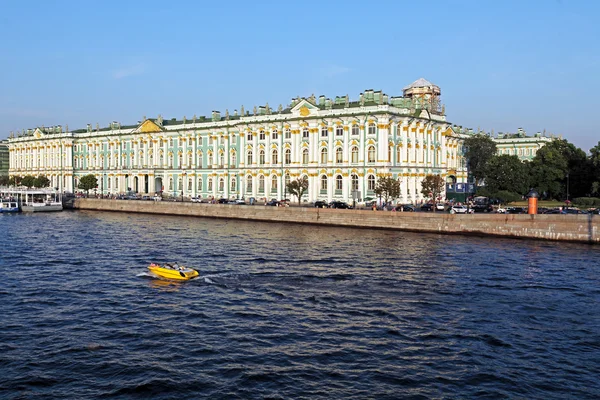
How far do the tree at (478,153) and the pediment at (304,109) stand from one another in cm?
3152

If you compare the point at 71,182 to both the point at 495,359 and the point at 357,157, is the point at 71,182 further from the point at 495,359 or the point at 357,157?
the point at 495,359

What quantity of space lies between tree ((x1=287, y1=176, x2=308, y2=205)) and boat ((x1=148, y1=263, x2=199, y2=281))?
131 feet

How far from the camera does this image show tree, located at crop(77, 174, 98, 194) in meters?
103

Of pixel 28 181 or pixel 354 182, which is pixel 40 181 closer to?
pixel 28 181

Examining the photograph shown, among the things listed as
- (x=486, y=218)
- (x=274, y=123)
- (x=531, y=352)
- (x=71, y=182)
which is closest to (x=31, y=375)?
(x=531, y=352)

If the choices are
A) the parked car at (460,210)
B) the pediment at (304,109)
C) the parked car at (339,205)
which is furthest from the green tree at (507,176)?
the pediment at (304,109)

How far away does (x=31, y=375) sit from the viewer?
1792 cm

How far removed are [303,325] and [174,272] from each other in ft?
35.3

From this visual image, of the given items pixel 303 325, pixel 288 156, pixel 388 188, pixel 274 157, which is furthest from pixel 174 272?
pixel 274 157

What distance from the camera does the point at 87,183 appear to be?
103375 millimetres

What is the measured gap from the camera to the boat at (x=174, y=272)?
31062 millimetres

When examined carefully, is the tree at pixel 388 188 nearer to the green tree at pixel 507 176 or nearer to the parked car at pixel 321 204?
the parked car at pixel 321 204

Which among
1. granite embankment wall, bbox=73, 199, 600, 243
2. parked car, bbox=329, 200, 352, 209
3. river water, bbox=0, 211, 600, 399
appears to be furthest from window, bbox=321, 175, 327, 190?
river water, bbox=0, 211, 600, 399

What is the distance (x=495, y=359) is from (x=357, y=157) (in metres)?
53.6
